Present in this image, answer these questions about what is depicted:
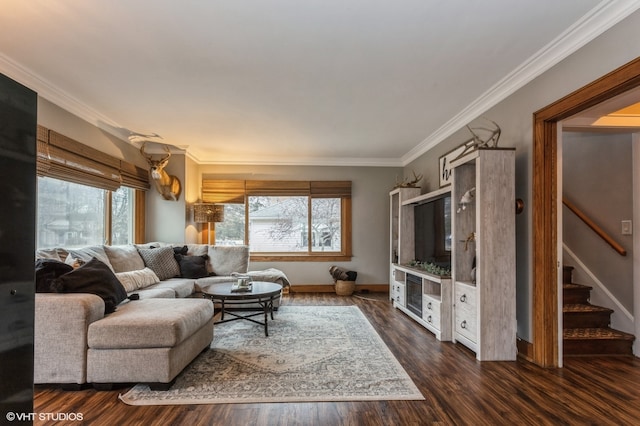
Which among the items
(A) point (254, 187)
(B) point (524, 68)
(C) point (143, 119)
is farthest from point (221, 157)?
(B) point (524, 68)

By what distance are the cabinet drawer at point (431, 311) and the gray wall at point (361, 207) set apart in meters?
2.46

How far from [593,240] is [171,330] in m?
4.16

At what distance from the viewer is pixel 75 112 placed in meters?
3.66

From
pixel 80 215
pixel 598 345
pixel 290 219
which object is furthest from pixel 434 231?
pixel 80 215

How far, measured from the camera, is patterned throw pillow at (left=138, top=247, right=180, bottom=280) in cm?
446

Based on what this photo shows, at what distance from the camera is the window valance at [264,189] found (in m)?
6.25

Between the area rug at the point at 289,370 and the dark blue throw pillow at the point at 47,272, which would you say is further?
the dark blue throw pillow at the point at 47,272

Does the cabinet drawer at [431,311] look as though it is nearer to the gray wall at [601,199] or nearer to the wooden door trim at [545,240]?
the wooden door trim at [545,240]

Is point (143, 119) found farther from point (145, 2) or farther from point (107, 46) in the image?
point (145, 2)

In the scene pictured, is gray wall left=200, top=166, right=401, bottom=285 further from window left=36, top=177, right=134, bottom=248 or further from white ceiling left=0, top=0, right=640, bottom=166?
white ceiling left=0, top=0, right=640, bottom=166

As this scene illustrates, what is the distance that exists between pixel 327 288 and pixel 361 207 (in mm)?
1621

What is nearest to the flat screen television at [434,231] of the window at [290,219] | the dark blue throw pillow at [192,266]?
the window at [290,219]

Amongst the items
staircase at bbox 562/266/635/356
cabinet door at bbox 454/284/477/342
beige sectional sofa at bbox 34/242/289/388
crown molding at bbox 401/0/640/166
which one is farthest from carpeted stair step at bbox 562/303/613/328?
beige sectional sofa at bbox 34/242/289/388

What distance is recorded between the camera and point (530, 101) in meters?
2.88
